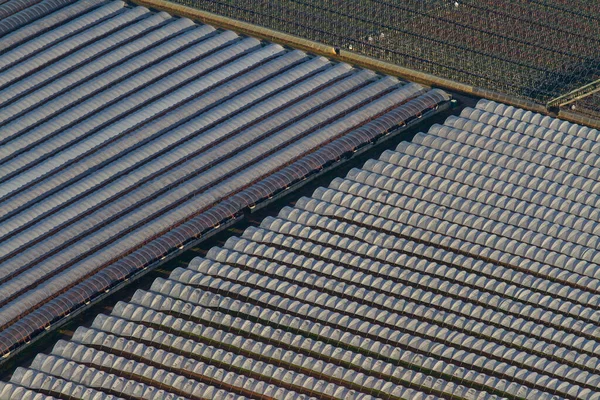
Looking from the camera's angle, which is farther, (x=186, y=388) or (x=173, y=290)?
(x=173, y=290)

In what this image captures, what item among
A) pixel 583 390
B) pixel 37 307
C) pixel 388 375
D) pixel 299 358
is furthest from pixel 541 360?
pixel 37 307

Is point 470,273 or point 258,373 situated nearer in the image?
point 258,373

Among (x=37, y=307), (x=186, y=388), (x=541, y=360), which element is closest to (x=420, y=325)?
(x=541, y=360)

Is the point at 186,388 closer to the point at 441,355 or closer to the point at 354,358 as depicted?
the point at 354,358

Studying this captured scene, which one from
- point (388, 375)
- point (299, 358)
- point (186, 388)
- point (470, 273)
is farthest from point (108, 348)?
point (470, 273)

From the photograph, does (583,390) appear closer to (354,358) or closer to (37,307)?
(354,358)

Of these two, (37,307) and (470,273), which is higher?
(470,273)

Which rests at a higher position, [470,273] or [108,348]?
[470,273]

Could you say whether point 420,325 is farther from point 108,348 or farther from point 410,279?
point 108,348
